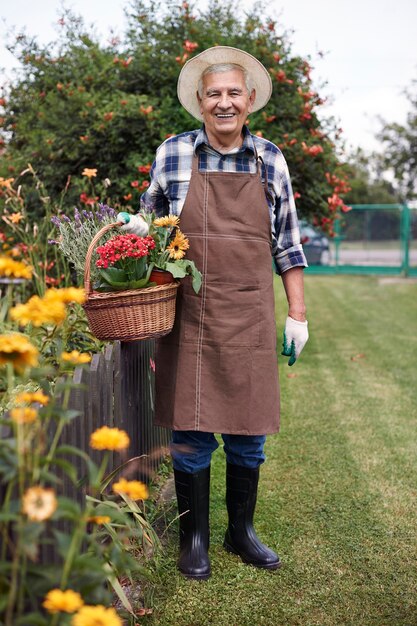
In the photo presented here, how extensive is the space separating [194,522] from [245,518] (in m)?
0.24

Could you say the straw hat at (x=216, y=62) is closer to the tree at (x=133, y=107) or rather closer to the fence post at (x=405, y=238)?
the tree at (x=133, y=107)

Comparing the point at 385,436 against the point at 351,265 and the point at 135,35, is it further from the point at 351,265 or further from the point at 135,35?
the point at 351,265

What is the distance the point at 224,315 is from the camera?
294cm

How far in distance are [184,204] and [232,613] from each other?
1.50 m

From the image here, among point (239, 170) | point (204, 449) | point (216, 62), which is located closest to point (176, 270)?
point (239, 170)

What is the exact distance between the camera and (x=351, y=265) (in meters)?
19.2

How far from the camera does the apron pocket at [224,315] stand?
2936 mm

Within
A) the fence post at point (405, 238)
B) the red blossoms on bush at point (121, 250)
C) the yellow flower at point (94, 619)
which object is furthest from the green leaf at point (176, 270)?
the fence post at point (405, 238)

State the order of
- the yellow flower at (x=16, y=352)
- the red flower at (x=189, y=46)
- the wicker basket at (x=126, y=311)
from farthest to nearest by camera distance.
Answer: the red flower at (x=189, y=46), the wicker basket at (x=126, y=311), the yellow flower at (x=16, y=352)

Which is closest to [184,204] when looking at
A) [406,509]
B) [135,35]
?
[406,509]

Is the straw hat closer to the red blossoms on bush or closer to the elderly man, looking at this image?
the elderly man

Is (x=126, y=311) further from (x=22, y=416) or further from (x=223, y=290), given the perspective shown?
(x=22, y=416)

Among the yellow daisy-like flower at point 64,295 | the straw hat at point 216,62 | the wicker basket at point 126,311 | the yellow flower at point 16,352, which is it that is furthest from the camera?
the straw hat at point 216,62

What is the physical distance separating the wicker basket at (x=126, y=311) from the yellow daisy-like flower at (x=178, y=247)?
5.1 inches
